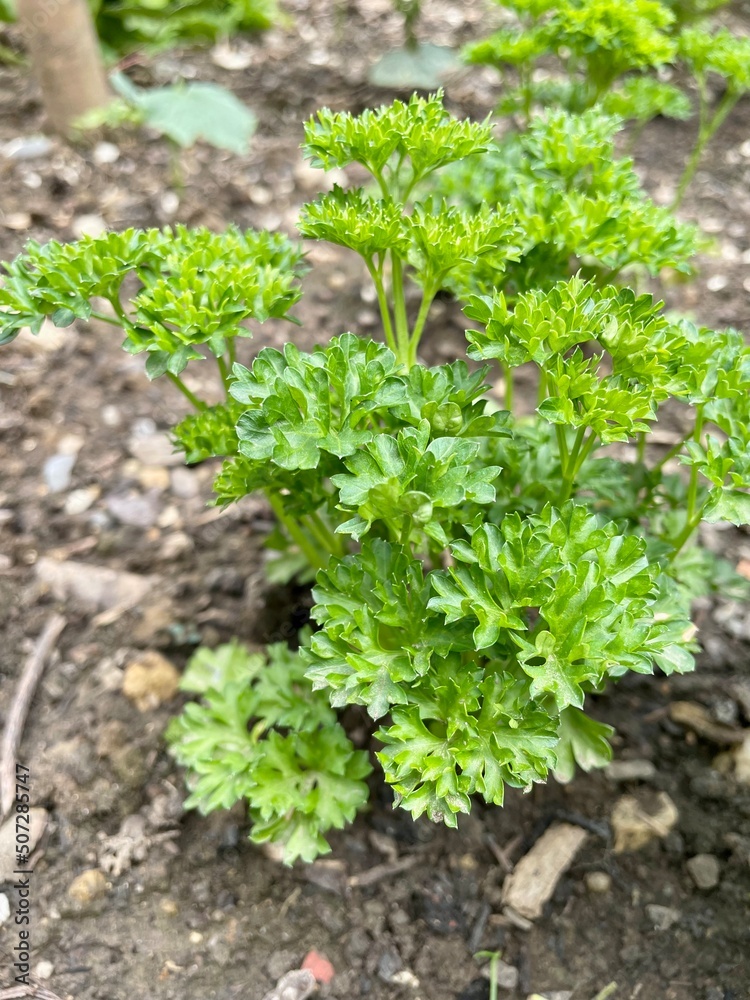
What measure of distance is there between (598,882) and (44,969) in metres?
1.13

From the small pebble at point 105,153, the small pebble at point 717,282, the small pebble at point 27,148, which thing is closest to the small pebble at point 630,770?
the small pebble at point 717,282

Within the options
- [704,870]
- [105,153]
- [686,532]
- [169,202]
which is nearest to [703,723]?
[704,870]

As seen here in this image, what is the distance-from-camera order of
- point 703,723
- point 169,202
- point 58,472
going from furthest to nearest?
point 169,202, point 58,472, point 703,723

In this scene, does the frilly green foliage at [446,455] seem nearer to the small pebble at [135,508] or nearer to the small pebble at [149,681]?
the small pebble at [149,681]

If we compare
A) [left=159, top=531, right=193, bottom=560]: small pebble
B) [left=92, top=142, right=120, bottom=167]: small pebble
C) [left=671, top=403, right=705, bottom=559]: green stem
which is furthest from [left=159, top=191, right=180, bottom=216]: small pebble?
[left=671, top=403, right=705, bottom=559]: green stem

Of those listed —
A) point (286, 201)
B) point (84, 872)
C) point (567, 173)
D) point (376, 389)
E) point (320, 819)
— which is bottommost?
point (84, 872)

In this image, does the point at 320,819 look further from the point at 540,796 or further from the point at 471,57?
the point at 471,57

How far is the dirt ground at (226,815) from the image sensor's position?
1540 millimetres

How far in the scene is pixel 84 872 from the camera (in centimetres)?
162

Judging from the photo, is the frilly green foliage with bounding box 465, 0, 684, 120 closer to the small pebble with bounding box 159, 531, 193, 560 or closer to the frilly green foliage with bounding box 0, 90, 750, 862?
the frilly green foliage with bounding box 0, 90, 750, 862

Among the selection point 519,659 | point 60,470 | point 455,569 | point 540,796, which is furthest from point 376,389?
point 60,470

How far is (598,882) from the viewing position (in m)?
1.66

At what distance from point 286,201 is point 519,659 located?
259 cm

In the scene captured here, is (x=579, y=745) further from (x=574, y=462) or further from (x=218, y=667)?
(x=218, y=667)
